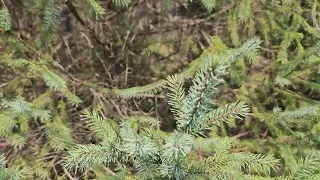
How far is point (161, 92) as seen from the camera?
146 inches

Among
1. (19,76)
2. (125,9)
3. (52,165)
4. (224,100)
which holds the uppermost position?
(125,9)

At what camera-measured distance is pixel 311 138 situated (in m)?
2.76

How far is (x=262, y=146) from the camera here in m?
3.07

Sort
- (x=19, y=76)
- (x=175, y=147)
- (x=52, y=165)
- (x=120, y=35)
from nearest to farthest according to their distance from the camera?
(x=175, y=147), (x=52, y=165), (x=19, y=76), (x=120, y=35)

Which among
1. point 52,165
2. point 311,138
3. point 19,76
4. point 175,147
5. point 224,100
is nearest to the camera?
point 175,147

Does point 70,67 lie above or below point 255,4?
below

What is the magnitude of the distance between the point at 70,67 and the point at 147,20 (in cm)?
104

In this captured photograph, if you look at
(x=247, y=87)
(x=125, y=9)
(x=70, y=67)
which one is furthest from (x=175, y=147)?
(x=125, y=9)

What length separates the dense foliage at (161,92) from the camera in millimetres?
1534

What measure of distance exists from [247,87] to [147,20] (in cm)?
162

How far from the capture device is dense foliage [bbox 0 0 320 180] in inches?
60.4

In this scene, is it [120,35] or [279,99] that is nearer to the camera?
[279,99]

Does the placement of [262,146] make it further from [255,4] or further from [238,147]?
[255,4]

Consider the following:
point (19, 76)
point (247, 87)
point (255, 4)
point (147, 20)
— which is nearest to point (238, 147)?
point (247, 87)
